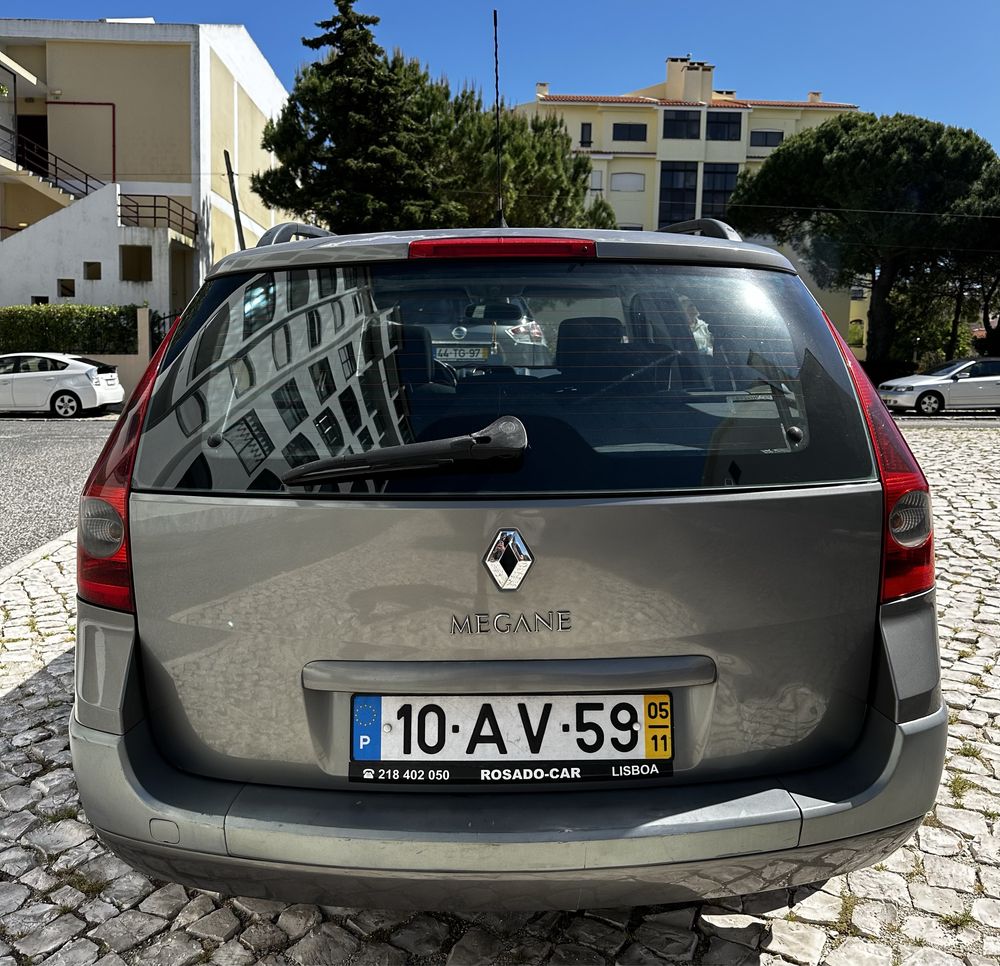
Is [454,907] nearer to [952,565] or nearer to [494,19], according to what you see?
[494,19]

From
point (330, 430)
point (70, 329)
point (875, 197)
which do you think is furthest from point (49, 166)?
point (330, 430)

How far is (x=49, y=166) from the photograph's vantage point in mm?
31094

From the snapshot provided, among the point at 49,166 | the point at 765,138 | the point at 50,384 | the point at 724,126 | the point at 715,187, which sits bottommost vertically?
the point at 50,384

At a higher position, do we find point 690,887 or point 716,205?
point 716,205

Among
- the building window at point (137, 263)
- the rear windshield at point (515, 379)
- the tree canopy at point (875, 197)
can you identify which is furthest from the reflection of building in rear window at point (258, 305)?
the tree canopy at point (875, 197)

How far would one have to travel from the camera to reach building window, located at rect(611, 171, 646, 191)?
6266 centimetres

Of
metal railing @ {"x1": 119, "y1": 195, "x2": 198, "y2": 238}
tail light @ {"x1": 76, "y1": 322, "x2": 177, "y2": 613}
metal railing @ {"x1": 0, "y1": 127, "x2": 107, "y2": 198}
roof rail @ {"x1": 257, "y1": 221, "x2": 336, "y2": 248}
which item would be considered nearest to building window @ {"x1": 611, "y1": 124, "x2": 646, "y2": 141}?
metal railing @ {"x1": 119, "y1": 195, "x2": 198, "y2": 238}

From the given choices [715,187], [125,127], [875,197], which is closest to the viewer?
[125,127]

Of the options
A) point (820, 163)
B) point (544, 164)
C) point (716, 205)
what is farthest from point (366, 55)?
point (716, 205)

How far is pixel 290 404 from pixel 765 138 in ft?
219

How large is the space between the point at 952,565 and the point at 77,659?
5.75 meters

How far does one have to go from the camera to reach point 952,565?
6.34m

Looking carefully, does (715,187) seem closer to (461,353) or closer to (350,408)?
(461,353)

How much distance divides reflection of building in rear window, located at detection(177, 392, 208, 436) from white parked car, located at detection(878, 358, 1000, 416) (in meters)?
22.1
